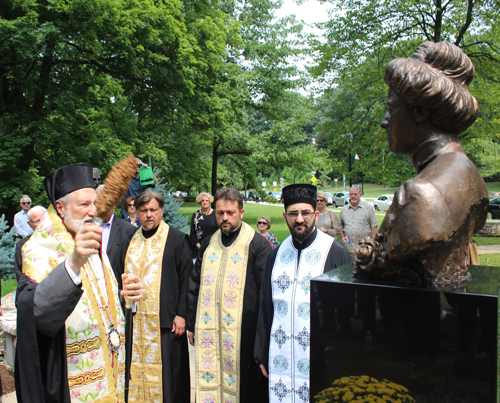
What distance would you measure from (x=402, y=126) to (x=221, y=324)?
2.33 metres

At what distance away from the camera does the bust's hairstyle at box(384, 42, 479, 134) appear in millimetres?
2055

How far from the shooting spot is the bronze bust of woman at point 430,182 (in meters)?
1.92

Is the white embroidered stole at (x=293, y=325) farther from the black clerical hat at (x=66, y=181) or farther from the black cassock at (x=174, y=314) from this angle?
the black clerical hat at (x=66, y=181)

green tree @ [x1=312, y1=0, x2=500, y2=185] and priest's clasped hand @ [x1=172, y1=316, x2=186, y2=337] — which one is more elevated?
green tree @ [x1=312, y1=0, x2=500, y2=185]

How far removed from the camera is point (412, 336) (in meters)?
1.95

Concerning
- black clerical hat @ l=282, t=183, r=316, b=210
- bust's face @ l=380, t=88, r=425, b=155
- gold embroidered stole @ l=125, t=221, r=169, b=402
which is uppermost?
bust's face @ l=380, t=88, r=425, b=155

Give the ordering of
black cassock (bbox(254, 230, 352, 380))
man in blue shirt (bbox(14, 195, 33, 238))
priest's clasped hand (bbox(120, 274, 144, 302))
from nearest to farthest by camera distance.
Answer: priest's clasped hand (bbox(120, 274, 144, 302)), black cassock (bbox(254, 230, 352, 380)), man in blue shirt (bbox(14, 195, 33, 238))

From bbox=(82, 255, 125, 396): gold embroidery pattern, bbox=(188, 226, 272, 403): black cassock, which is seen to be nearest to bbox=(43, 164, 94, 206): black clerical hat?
bbox=(82, 255, 125, 396): gold embroidery pattern

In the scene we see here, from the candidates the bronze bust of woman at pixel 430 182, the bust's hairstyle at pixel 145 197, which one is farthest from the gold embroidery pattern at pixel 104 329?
the bronze bust of woman at pixel 430 182

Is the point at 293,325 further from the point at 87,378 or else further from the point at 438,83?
the point at 438,83

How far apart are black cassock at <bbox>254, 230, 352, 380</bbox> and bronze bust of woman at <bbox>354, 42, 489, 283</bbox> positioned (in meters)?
0.69

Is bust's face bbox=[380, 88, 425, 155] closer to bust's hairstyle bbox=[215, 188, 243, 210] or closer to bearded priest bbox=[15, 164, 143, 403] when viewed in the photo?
bust's hairstyle bbox=[215, 188, 243, 210]

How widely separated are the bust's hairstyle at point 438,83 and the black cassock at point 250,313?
6.41 feet

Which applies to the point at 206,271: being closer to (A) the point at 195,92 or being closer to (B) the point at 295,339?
(B) the point at 295,339
